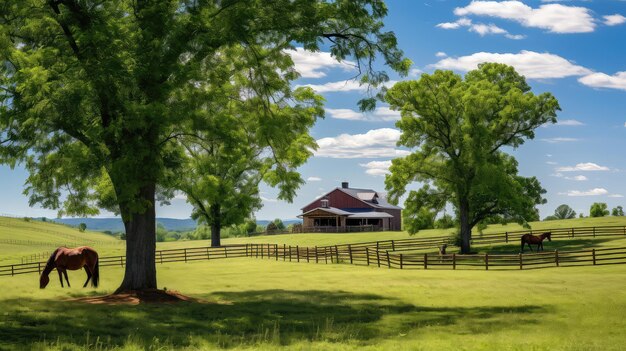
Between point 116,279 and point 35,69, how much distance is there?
18022mm

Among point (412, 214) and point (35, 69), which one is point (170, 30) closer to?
point (35, 69)

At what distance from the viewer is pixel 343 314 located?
2044 cm

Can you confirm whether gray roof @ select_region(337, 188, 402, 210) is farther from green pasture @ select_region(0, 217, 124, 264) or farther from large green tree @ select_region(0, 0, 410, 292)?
large green tree @ select_region(0, 0, 410, 292)

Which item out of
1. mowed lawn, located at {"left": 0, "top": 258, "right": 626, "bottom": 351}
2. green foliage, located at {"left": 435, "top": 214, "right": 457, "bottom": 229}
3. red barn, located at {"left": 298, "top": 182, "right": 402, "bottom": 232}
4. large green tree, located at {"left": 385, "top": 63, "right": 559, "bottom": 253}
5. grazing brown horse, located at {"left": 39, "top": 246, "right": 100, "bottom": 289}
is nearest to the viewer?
Answer: mowed lawn, located at {"left": 0, "top": 258, "right": 626, "bottom": 351}

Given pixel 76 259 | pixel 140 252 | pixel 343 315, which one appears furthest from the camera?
pixel 76 259

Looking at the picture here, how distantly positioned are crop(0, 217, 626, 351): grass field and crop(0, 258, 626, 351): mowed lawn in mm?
40

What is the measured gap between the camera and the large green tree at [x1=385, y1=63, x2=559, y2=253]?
4900 cm

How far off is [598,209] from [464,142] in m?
70.5

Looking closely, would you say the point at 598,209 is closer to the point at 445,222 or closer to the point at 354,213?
the point at 354,213

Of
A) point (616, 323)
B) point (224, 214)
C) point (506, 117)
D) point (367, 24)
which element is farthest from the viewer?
point (224, 214)

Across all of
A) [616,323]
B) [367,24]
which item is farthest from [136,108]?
[616,323]

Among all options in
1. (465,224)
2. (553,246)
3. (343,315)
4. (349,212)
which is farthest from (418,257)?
(349,212)

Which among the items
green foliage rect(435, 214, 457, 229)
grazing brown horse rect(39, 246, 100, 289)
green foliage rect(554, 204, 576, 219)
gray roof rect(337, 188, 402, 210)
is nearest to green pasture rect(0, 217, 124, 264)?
gray roof rect(337, 188, 402, 210)

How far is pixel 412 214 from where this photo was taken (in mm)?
53125
